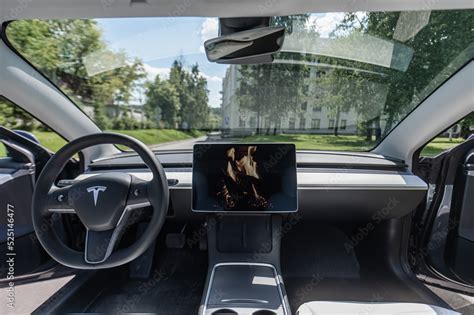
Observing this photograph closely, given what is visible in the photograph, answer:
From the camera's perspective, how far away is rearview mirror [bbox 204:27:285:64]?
57.6 inches

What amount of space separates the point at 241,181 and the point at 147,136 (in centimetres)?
98

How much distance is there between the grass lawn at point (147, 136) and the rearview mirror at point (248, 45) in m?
0.85

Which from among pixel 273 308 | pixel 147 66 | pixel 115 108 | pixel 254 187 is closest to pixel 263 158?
pixel 254 187

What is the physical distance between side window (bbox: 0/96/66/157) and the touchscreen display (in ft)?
3.21

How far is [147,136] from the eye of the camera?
2.55 metres

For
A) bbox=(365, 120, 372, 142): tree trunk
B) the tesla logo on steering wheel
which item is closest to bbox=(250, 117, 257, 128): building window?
bbox=(365, 120, 372, 142): tree trunk

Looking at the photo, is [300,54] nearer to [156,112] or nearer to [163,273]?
[156,112]

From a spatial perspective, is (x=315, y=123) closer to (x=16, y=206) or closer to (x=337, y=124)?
(x=337, y=124)

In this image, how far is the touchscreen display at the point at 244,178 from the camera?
1998mm

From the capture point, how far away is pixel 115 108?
285 centimetres

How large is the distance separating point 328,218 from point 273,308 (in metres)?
0.97

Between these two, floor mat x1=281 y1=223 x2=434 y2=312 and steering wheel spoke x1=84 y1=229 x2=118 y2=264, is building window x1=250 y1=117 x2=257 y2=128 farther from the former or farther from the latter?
steering wheel spoke x1=84 y1=229 x2=118 y2=264

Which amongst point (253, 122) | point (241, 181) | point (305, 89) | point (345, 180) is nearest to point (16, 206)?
point (241, 181)

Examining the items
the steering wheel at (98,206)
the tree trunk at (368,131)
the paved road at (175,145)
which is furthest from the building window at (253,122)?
the steering wheel at (98,206)
